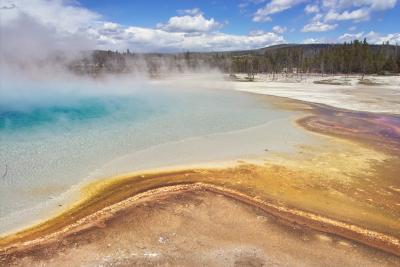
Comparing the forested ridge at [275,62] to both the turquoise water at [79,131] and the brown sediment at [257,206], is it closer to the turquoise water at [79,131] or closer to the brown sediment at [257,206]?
the turquoise water at [79,131]

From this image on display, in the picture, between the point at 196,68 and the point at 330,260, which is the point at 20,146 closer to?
the point at 330,260

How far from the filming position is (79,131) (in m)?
15.1

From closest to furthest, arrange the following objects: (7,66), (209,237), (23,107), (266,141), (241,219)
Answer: (209,237) < (241,219) < (266,141) < (23,107) < (7,66)

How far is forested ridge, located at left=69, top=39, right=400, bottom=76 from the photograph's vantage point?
58312mm

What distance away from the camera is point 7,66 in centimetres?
4638

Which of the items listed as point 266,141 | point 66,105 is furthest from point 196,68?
point 266,141

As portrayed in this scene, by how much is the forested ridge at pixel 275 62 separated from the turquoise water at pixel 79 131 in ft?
116

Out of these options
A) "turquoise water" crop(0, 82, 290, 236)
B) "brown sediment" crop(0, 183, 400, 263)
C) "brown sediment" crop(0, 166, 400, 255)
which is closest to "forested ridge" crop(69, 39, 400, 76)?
"turquoise water" crop(0, 82, 290, 236)

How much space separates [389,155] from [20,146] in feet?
40.4

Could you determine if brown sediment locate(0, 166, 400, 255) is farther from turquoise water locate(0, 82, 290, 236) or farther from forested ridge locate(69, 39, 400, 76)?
forested ridge locate(69, 39, 400, 76)

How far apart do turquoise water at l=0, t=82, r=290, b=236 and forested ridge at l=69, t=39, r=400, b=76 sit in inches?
1396

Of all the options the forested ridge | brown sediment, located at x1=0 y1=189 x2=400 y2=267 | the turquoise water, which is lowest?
brown sediment, located at x1=0 y1=189 x2=400 y2=267

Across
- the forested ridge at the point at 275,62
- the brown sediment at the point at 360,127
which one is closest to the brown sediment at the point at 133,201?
the brown sediment at the point at 360,127

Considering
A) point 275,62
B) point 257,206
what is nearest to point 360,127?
point 257,206
